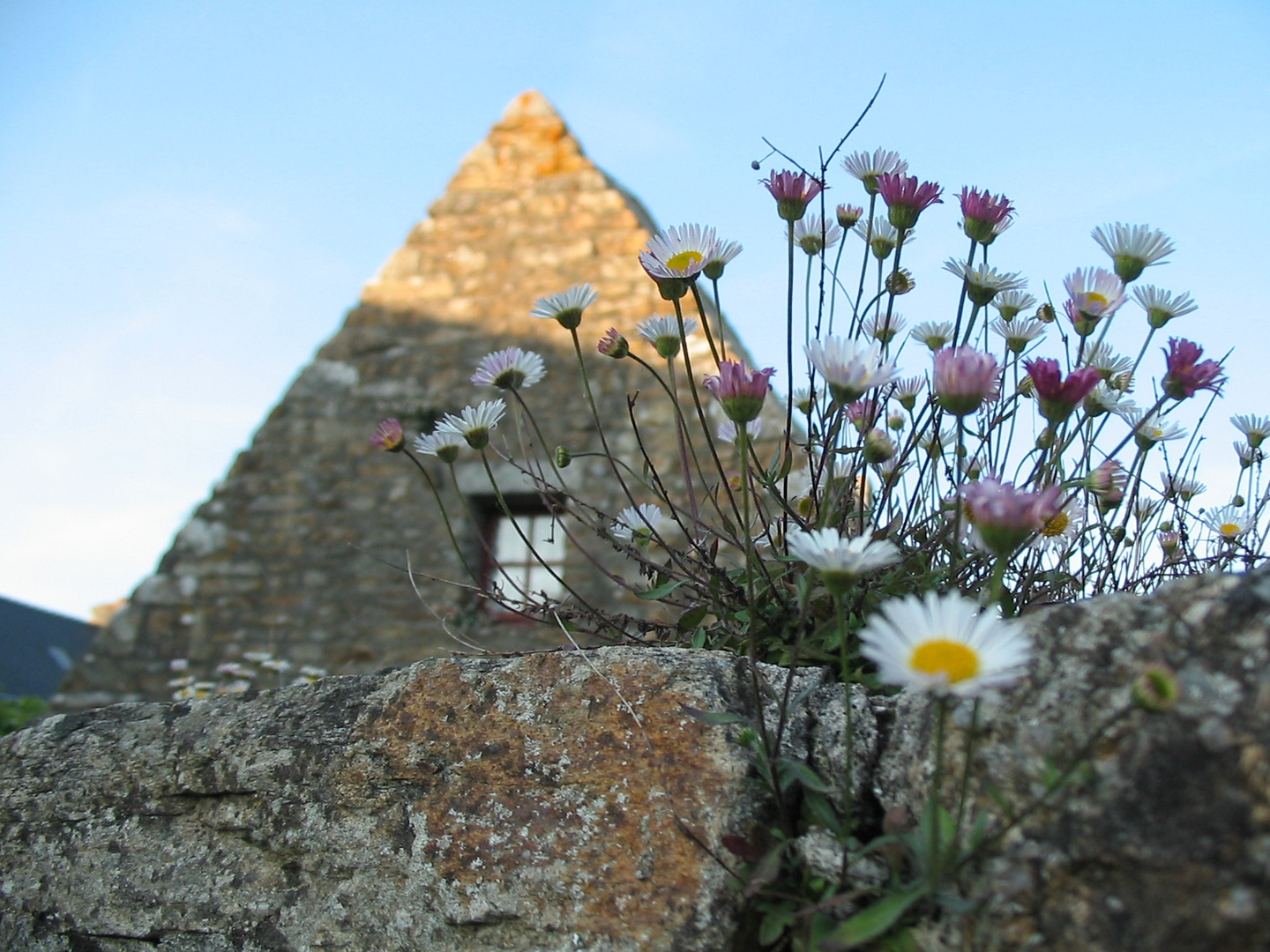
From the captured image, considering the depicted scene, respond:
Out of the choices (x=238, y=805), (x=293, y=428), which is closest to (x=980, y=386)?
(x=238, y=805)

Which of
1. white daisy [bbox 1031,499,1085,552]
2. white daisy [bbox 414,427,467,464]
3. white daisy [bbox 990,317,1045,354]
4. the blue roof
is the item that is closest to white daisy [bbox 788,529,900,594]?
white daisy [bbox 1031,499,1085,552]

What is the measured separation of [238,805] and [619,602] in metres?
3.36

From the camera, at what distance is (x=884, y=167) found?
1.78 metres

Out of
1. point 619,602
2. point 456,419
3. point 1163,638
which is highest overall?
point 619,602

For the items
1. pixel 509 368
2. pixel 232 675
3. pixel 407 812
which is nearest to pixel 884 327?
pixel 509 368

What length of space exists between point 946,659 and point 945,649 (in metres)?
0.02

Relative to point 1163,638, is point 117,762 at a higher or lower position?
lower

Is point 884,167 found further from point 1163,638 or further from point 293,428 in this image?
point 293,428

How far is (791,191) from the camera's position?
64.1 inches

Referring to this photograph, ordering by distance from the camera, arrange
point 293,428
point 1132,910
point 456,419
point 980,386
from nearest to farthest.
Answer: point 1132,910
point 980,386
point 456,419
point 293,428

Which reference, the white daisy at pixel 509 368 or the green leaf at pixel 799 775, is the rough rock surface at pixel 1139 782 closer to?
the green leaf at pixel 799 775

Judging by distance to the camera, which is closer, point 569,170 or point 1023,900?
point 1023,900

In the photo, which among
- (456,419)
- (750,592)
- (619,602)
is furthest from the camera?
(619,602)

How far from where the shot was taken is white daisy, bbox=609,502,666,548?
6.07 ft
